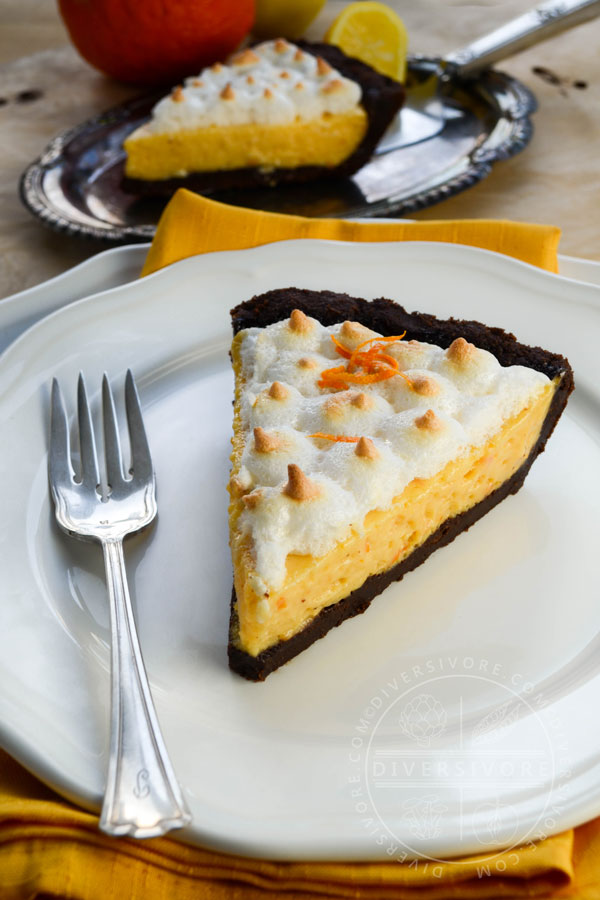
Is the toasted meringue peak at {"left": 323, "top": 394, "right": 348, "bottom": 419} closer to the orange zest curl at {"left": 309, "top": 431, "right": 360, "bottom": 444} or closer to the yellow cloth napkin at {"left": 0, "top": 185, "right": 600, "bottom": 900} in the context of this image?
the orange zest curl at {"left": 309, "top": 431, "right": 360, "bottom": 444}

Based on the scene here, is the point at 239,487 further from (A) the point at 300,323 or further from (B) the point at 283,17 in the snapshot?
(B) the point at 283,17

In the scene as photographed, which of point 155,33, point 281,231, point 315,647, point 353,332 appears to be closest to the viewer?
point 315,647

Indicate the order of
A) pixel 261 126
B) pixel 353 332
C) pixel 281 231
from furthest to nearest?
pixel 261 126 < pixel 281 231 < pixel 353 332

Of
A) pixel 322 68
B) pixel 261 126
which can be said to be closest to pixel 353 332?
pixel 261 126

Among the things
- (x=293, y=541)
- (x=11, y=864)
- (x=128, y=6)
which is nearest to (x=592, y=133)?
(x=128, y=6)

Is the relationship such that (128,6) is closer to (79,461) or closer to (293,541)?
(79,461)

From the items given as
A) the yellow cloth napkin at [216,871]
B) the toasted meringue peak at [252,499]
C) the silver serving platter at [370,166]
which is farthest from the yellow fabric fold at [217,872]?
the silver serving platter at [370,166]

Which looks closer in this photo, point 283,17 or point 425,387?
point 425,387
